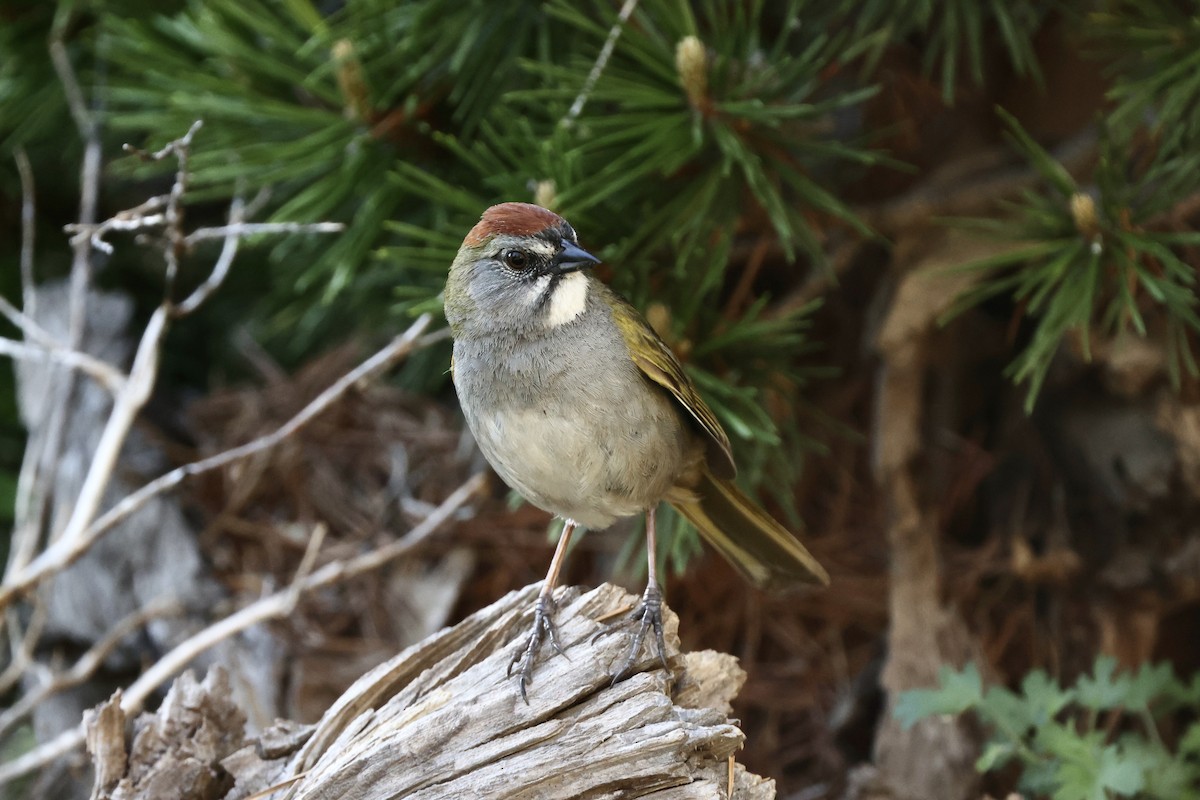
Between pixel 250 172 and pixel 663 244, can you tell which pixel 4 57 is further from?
pixel 663 244

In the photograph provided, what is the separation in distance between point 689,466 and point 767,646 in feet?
4.04

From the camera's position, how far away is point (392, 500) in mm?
3596

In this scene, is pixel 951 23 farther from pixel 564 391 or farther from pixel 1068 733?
pixel 1068 733

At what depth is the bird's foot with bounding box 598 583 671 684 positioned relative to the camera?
6.49ft

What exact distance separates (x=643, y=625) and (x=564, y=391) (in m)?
0.45

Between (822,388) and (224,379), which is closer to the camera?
(822,388)

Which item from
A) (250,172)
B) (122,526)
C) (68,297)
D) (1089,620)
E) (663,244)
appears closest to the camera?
(663,244)

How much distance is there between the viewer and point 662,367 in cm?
224

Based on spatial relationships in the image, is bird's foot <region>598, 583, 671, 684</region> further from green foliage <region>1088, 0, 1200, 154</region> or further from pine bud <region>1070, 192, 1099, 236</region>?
green foliage <region>1088, 0, 1200, 154</region>

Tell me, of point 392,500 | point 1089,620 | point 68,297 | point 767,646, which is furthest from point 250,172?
point 1089,620

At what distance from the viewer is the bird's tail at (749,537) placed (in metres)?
2.45

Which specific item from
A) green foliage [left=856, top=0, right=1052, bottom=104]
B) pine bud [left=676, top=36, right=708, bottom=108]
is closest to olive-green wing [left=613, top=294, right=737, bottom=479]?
pine bud [left=676, top=36, right=708, bottom=108]

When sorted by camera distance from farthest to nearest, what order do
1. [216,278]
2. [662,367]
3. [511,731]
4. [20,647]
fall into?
[20,647] < [216,278] < [662,367] < [511,731]

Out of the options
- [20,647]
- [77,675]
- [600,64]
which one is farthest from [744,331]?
[20,647]
